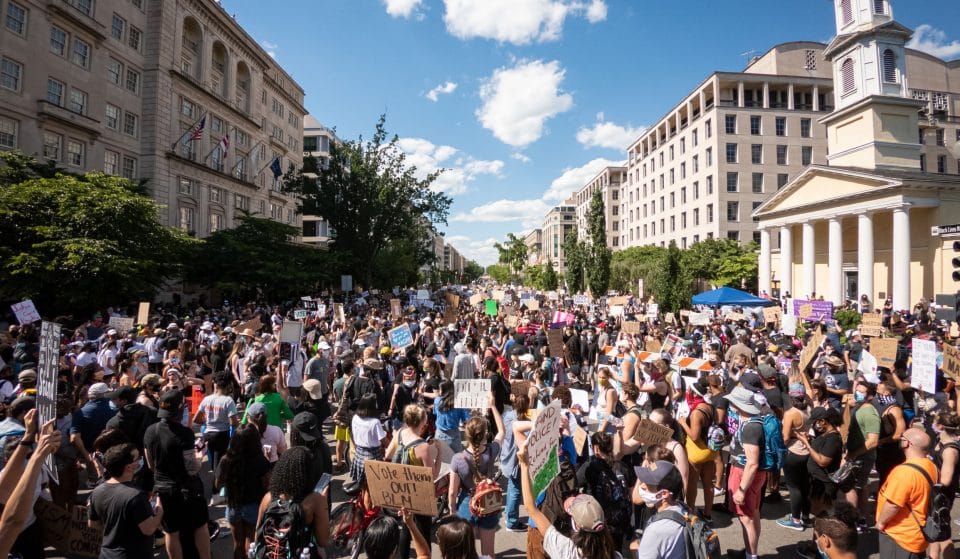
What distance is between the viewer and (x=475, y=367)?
1010 cm

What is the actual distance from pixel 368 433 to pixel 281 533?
211 centimetres

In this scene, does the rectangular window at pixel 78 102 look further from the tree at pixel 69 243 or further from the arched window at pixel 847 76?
the arched window at pixel 847 76

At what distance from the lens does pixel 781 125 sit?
5212cm

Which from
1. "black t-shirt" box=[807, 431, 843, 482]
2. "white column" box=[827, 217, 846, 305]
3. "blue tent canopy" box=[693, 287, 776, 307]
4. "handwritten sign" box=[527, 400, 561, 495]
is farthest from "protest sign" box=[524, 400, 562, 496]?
"white column" box=[827, 217, 846, 305]

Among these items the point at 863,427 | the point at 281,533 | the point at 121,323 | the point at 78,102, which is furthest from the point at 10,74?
the point at 863,427

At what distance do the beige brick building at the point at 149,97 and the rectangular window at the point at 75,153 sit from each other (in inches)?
2.3

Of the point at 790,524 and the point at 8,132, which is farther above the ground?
A: the point at 8,132

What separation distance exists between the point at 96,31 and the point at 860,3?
50.7 metres

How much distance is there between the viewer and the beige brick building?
25188 mm

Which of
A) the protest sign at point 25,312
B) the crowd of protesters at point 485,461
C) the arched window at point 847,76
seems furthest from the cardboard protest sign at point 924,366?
the arched window at point 847,76

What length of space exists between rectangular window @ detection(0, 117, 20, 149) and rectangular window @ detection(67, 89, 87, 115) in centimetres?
338

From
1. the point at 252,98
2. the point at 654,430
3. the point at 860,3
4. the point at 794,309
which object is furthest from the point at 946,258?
the point at 252,98

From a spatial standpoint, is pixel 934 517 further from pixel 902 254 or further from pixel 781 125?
pixel 781 125

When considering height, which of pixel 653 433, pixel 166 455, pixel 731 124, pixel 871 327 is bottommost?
pixel 166 455
